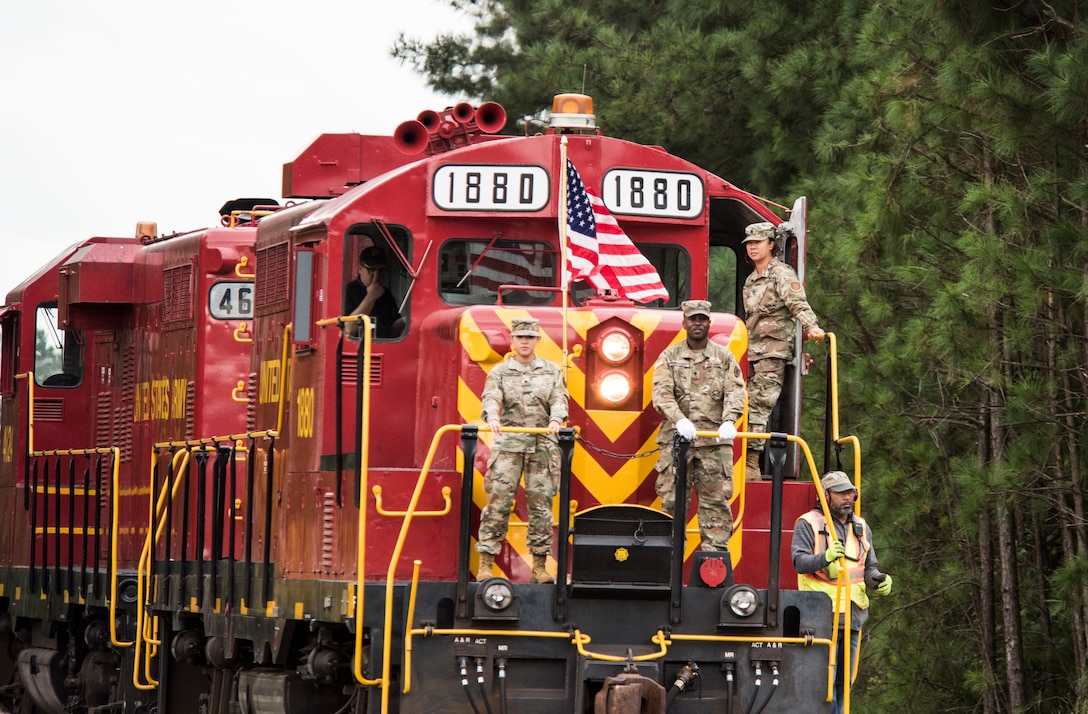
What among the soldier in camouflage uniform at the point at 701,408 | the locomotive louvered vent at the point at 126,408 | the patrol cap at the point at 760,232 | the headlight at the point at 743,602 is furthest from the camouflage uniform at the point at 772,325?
the locomotive louvered vent at the point at 126,408

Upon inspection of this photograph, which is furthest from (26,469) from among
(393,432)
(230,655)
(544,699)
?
(544,699)

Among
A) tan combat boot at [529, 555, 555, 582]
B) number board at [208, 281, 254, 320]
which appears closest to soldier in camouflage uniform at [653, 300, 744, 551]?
tan combat boot at [529, 555, 555, 582]

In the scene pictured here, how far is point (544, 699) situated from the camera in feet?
31.2

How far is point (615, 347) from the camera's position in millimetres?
10156

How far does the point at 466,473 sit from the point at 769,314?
2509mm

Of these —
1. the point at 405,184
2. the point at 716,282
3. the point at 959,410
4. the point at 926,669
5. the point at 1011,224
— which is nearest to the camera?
the point at 405,184

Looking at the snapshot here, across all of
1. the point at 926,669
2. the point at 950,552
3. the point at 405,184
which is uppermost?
the point at 405,184

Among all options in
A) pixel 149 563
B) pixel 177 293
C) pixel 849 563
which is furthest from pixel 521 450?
pixel 177 293

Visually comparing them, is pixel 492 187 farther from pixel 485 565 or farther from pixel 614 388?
pixel 485 565

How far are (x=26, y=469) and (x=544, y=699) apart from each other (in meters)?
8.81

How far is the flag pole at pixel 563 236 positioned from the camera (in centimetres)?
1002

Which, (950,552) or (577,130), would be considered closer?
(577,130)

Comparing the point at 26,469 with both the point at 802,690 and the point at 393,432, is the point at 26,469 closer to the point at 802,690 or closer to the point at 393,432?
the point at 393,432

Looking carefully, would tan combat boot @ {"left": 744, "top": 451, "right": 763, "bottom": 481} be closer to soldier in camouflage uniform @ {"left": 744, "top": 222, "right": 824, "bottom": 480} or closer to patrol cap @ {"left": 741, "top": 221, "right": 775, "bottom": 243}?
soldier in camouflage uniform @ {"left": 744, "top": 222, "right": 824, "bottom": 480}
